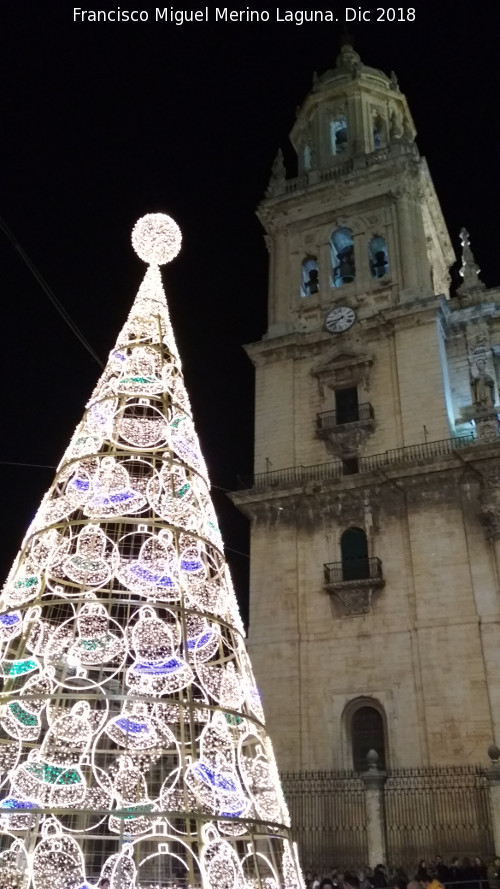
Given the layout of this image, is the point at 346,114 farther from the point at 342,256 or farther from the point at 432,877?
the point at 432,877

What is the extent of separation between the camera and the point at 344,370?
82.2 feet

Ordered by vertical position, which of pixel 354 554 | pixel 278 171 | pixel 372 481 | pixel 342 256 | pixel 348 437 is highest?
pixel 278 171

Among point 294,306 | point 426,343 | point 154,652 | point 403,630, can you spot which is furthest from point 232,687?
point 294,306

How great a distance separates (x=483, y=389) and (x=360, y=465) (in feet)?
14.8

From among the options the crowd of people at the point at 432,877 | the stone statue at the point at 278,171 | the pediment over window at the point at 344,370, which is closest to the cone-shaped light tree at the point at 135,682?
the crowd of people at the point at 432,877

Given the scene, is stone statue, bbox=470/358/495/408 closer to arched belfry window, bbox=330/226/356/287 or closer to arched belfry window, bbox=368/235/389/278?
arched belfry window, bbox=368/235/389/278

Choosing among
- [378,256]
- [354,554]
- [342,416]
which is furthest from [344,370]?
[354,554]

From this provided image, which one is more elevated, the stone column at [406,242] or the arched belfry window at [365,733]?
the stone column at [406,242]

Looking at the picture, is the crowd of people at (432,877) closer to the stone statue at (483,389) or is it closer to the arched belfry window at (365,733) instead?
the arched belfry window at (365,733)

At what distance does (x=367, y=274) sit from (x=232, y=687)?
21.8m

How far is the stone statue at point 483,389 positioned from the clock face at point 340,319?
479 cm

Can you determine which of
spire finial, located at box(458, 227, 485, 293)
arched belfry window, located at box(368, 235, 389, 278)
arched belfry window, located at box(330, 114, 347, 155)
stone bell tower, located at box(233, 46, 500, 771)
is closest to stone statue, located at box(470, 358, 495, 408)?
stone bell tower, located at box(233, 46, 500, 771)

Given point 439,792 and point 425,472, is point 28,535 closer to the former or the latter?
point 439,792

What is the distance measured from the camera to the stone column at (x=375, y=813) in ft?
51.4
